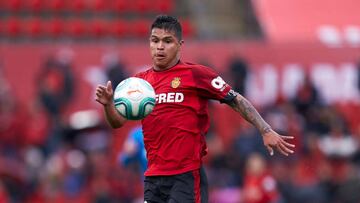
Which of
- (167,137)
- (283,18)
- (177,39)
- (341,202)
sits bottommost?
(341,202)

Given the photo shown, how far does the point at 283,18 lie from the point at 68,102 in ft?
19.2

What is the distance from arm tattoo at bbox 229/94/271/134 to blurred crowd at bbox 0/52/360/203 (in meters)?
7.04

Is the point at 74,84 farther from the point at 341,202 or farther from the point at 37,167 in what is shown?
the point at 341,202

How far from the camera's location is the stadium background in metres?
17.3

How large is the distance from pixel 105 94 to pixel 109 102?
91mm

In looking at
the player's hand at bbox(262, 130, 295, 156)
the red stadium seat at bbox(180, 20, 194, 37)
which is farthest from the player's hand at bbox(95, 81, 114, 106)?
the red stadium seat at bbox(180, 20, 194, 37)

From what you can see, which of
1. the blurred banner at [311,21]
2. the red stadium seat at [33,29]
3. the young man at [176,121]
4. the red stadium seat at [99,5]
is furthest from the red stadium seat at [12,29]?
the young man at [176,121]

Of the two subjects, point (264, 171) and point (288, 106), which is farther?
point (288, 106)

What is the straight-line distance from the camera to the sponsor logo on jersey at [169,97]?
8711mm

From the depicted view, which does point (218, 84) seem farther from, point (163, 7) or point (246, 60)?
point (163, 7)

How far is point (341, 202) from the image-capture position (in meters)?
17.3

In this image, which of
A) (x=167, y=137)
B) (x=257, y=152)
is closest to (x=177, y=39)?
(x=167, y=137)

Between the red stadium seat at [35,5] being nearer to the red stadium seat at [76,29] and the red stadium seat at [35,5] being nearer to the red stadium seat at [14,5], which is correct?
the red stadium seat at [14,5]

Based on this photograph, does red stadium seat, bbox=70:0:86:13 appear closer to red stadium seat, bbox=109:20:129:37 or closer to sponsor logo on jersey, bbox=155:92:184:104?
red stadium seat, bbox=109:20:129:37
